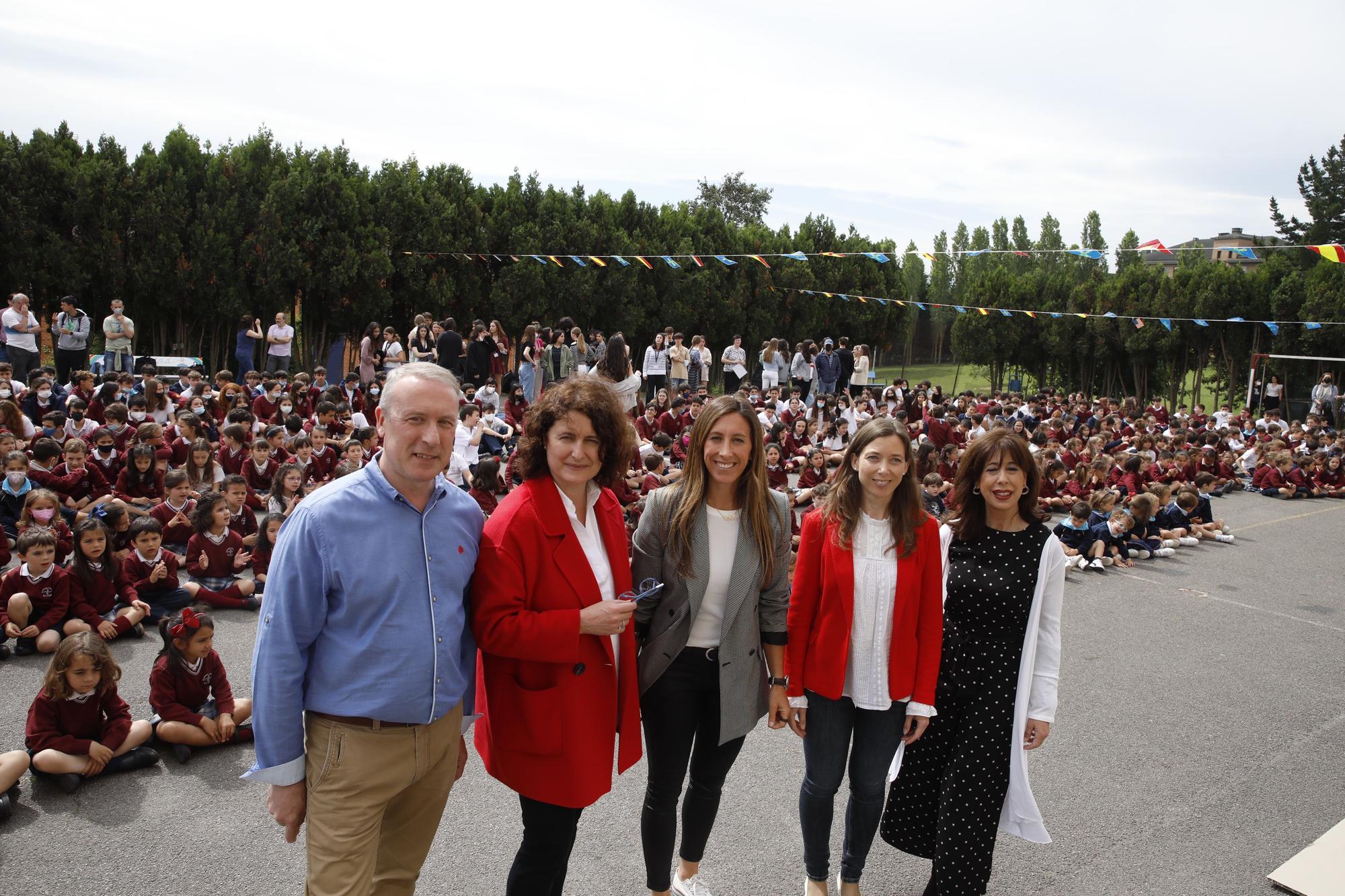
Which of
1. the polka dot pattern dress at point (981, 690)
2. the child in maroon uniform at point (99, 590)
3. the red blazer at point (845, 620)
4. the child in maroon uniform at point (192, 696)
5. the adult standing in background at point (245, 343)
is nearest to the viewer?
the red blazer at point (845, 620)

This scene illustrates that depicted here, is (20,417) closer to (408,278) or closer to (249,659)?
(249,659)

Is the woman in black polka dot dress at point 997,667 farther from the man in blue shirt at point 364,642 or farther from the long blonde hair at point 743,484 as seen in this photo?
the man in blue shirt at point 364,642

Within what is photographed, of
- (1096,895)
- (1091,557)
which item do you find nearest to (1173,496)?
(1091,557)

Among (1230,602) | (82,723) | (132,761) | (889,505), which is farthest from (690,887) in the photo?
(1230,602)

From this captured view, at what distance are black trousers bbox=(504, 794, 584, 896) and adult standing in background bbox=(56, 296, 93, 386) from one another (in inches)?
519

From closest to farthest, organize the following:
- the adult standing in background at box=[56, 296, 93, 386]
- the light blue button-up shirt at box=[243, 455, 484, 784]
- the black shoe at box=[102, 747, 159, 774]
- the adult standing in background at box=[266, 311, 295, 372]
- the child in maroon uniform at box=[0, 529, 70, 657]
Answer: the light blue button-up shirt at box=[243, 455, 484, 784] < the black shoe at box=[102, 747, 159, 774] < the child in maroon uniform at box=[0, 529, 70, 657] < the adult standing in background at box=[56, 296, 93, 386] < the adult standing in background at box=[266, 311, 295, 372]

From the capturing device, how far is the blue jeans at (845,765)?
289 cm

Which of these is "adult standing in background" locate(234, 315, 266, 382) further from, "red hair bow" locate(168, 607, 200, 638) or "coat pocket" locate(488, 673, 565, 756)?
"coat pocket" locate(488, 673, 565, 756)

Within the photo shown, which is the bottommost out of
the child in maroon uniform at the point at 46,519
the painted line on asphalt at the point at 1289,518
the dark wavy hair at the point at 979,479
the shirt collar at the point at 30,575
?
the painted line on asphalt at the point at 1289,518

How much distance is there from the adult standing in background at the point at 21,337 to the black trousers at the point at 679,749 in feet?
40.7

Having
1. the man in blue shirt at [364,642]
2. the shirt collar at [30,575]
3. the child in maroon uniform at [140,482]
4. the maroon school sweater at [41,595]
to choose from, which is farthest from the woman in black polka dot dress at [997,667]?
the child in maroon uniform at [140,482]

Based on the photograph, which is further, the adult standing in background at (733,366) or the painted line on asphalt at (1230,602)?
the adult standing in background at (733,366)

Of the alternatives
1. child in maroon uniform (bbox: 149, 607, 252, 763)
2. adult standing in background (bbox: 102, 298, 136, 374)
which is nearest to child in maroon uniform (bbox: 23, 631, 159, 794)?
child in maroon uniform (bbox: 149, 607, 252, 763)

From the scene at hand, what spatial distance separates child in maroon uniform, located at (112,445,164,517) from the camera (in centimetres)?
795
